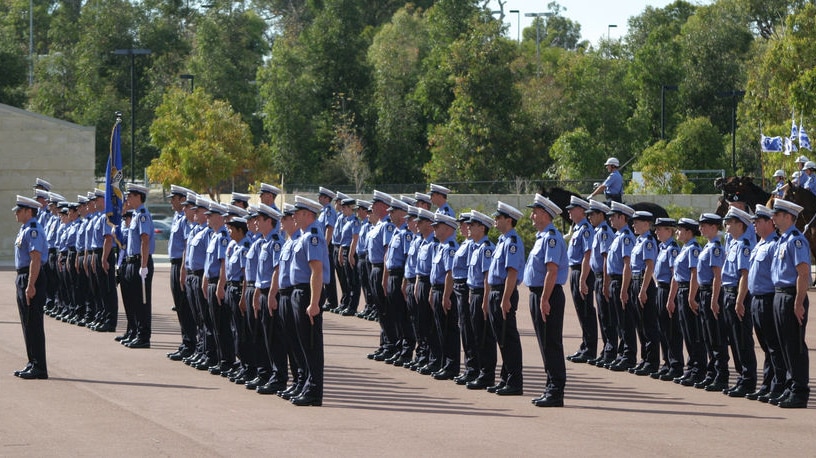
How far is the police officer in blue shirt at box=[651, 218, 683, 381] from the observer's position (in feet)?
47.6

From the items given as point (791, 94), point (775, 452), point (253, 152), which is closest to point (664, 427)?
point (775, 452)

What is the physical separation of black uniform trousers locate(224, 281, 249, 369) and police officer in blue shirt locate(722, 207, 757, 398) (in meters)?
4.88

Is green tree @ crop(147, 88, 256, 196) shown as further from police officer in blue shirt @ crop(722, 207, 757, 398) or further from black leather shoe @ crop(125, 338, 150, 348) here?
police officer in blue shirt @ crop(722, 207, 757, 398)

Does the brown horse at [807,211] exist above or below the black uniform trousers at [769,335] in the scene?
above

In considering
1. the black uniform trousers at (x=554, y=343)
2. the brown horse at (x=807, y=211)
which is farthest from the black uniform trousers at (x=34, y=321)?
the brown horse at (x=807, y=211)

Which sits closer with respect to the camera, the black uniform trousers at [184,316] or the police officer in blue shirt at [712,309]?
the police officer in blue shirt at [712,309]


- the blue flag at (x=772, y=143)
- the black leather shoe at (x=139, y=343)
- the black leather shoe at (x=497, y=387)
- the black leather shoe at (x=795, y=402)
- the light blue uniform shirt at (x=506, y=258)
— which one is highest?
the blue flag at (x=772, y=143)

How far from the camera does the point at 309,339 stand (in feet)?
40.1

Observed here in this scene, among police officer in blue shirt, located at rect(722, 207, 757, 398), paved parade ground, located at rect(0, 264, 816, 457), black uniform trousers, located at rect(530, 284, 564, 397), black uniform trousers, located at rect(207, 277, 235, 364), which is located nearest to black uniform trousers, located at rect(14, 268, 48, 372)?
paved parade ground, located at rect(0, 264, 816, 457)

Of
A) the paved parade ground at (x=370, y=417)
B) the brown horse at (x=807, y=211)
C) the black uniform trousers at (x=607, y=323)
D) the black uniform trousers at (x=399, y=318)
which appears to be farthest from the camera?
the brown horse at (x=807, y=211)

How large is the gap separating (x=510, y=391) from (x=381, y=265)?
4.73 metres

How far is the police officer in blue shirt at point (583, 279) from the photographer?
1577 centimetres

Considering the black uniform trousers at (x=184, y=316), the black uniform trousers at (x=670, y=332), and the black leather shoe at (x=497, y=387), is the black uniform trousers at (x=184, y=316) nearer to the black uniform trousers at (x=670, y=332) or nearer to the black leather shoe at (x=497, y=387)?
the black leather shoe at (x=497, y=387)

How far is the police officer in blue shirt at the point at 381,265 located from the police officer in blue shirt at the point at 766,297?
191 inches
